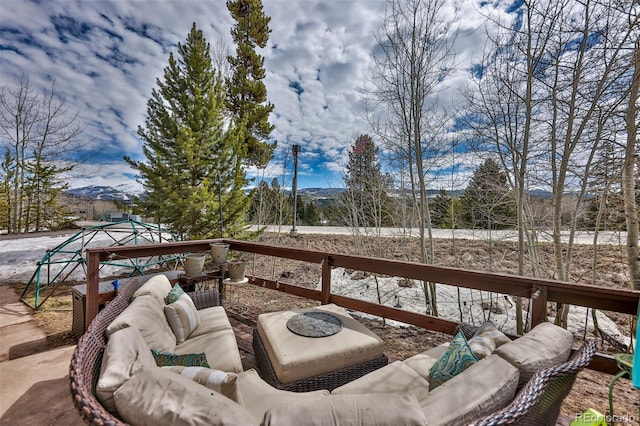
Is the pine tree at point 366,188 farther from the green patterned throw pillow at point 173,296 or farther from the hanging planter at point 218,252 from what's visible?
the green patterned throw pillow at point 173,296

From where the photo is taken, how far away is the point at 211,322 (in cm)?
260

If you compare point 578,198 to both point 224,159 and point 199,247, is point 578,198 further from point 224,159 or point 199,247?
point 224,159

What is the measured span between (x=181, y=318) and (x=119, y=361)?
4.40 feet

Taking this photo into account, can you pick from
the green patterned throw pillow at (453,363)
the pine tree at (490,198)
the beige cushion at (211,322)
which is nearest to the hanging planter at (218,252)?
the beige cushion at (211,322)

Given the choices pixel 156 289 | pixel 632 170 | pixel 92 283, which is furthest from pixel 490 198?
pixel 92 283

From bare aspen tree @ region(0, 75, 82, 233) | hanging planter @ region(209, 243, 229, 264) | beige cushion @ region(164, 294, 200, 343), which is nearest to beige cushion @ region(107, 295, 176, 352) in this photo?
beige cushion @ region(164, 294, 200, 343)

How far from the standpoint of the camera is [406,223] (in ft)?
22.2

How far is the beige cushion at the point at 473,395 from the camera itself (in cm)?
91

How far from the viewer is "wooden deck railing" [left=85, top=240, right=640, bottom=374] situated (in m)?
1.87

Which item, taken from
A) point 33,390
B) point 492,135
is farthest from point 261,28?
point 33,390

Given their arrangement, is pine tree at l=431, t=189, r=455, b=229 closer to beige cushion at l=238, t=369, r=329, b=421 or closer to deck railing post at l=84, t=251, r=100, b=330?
beige cushion at l=238, t=369, r=329, b=421

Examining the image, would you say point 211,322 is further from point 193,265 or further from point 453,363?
point 453,363

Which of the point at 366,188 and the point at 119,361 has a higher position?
the point at 366,188

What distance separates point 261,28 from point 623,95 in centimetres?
951
